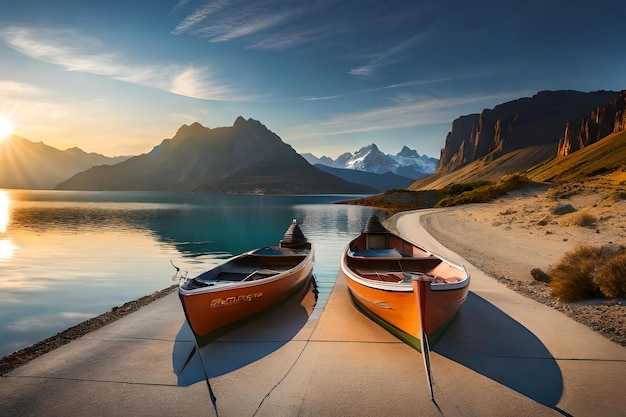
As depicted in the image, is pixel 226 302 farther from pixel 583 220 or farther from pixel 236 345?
pixel 583 220

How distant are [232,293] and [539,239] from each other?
72.5 ft

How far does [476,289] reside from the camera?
46.3 ft

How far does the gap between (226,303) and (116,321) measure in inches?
168

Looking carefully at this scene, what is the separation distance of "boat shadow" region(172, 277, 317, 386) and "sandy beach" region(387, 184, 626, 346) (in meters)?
7.86

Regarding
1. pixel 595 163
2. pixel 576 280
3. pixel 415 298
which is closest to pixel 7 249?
pixel 415 298

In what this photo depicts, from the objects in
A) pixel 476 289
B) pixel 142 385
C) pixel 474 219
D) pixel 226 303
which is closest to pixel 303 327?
pixel 226 303

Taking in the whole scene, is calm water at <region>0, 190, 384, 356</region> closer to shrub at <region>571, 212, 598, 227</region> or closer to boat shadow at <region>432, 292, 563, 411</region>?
boat shadow at <region>432, 292, 563, 411</region>

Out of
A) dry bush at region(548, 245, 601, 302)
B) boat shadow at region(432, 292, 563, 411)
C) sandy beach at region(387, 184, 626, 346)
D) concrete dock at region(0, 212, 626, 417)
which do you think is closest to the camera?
concrete dock at region(0, 212, 626, 417)

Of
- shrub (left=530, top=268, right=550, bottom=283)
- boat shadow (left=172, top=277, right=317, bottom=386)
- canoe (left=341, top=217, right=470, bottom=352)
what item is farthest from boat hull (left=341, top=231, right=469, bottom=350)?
shrub (left=530, top=268, right=550, bottom=283)

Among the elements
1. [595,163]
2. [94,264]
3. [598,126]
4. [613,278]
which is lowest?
[94,264]

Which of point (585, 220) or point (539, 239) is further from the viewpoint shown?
point (585, 220)

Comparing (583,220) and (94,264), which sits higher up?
(583,220)

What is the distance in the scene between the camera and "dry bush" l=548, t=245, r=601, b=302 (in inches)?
460

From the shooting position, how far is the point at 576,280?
39.0 ft
